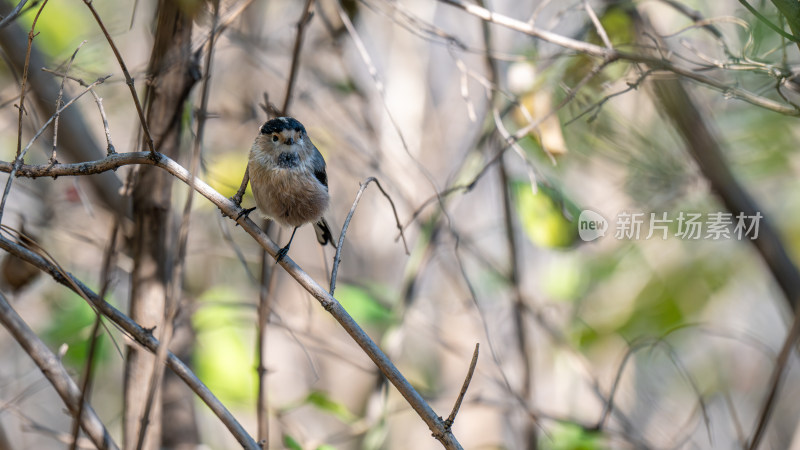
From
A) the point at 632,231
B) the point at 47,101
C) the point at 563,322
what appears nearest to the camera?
the point at 47,101

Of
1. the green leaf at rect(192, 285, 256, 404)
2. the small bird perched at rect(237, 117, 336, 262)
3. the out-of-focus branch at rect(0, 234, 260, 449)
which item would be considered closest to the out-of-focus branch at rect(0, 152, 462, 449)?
the out-of-focus branch at rect(0, 234, 260, 449)

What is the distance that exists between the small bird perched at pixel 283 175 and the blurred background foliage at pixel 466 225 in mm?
218

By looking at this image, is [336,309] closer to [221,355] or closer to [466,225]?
[221,355]

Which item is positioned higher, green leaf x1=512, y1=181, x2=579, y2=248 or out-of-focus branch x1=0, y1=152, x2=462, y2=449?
green leaf x1=512, y1=181, x2=579, y2=248

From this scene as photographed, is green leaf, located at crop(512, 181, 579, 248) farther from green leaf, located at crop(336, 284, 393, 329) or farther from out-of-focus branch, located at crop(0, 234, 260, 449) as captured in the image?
out-of-focus branch, located at crop(0, 234, 260, 449)

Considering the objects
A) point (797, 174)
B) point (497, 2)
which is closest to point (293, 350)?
point (497, 2)

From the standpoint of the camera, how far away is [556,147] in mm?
2902

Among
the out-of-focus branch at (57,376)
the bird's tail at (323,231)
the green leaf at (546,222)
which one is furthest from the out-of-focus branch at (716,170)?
the out-of-focus branch at (57,376)

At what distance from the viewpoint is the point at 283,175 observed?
2.52 meters

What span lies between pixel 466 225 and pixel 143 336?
428cm

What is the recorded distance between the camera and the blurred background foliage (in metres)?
2.95

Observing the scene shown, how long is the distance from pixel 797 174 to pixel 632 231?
117 cm

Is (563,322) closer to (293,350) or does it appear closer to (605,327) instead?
(605,327)

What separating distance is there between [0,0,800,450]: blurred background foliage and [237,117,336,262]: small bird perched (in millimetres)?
218
